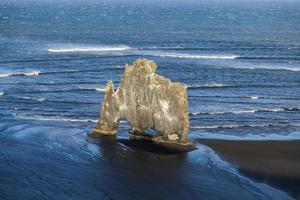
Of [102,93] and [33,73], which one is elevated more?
[33,73]

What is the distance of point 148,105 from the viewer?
52.0 m

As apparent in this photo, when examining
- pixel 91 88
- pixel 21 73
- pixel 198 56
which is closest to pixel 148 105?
pixel 91 88

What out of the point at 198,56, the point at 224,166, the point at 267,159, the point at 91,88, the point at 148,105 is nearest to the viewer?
the point at 224,166

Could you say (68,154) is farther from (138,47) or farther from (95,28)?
(95,28)

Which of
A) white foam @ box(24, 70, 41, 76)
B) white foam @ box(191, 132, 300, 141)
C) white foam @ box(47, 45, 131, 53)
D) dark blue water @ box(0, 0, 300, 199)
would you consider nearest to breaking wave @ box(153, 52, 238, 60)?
dark blue water @ box(0, 0, 300, 199)

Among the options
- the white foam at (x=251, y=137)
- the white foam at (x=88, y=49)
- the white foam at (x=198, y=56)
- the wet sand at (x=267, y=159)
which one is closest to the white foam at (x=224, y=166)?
the wet sand at (x=267, y=159)

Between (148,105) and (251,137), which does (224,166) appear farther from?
(251,137)

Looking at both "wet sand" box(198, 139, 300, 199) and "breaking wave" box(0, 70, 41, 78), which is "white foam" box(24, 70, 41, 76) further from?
"wet sand" box(198, 139, 300, 199)

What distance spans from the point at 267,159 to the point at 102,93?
93.8 feet

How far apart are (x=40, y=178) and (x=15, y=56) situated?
189 ft

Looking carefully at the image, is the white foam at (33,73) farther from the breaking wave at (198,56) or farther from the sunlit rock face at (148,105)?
the sunlit rock face at (148,105)

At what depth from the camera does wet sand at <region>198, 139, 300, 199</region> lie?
1765 inches

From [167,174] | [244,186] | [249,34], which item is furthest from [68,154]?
[249,34]

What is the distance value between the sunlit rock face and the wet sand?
3770 mm
